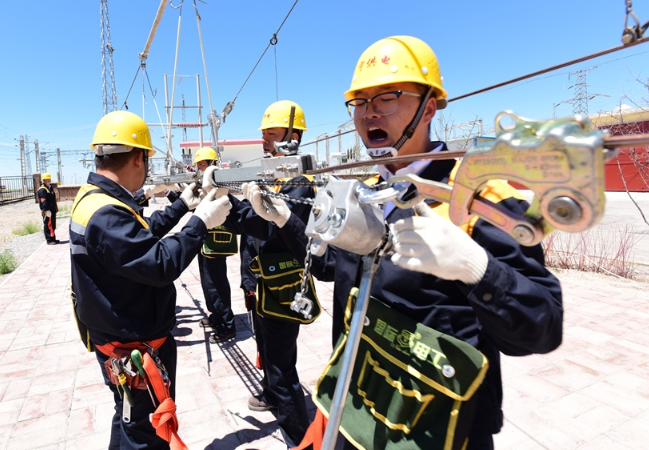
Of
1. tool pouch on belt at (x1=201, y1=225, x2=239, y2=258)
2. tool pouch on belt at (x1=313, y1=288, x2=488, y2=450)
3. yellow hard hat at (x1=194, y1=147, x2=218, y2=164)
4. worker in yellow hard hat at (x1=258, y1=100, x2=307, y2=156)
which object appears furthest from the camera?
yellow hard hat at (x1=194, y1=147, x2=218, y2=164)

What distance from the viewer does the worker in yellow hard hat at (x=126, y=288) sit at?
1.83 meters

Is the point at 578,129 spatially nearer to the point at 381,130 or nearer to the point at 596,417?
the point at 381,130

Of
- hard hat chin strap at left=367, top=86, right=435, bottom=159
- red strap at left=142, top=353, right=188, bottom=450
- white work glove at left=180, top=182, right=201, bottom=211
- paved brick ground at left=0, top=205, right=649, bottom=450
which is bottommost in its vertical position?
paved brick ground at left=0, top=205, right=649, bottom=450

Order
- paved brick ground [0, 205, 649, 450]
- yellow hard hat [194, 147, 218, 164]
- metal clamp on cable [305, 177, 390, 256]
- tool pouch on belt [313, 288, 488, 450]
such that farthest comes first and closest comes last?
yellow hard hat [194, 147, 218, 164]
paved brick ground [0, 205, 649, 450]
tool pouch on belt [313, 288, 488, 450]
metal clamp on cable [305, 177, 390, 256]

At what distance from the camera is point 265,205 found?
2.10 meters

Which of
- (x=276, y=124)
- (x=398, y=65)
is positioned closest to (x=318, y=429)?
(x=398, y=65)

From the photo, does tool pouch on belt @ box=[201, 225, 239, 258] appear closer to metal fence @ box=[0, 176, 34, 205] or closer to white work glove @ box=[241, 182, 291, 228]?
white work glove @ box=[241, 182, 291, 228]

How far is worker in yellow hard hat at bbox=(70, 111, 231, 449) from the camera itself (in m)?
1.83

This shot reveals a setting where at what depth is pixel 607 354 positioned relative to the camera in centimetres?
368

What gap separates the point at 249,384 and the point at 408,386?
8.74 ft

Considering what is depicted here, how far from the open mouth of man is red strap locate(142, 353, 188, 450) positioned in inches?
60.8

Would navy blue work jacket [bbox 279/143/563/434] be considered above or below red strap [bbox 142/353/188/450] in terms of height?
above

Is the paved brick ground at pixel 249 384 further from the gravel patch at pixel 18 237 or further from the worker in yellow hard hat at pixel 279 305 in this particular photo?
the gravel patch at pixel 18 237

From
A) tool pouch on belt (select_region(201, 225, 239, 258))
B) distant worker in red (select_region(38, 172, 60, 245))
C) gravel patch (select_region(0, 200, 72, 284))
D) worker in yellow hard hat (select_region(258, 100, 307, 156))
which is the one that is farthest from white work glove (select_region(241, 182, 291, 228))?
distant worker in red (select_region(38, 172, 60, 245))
